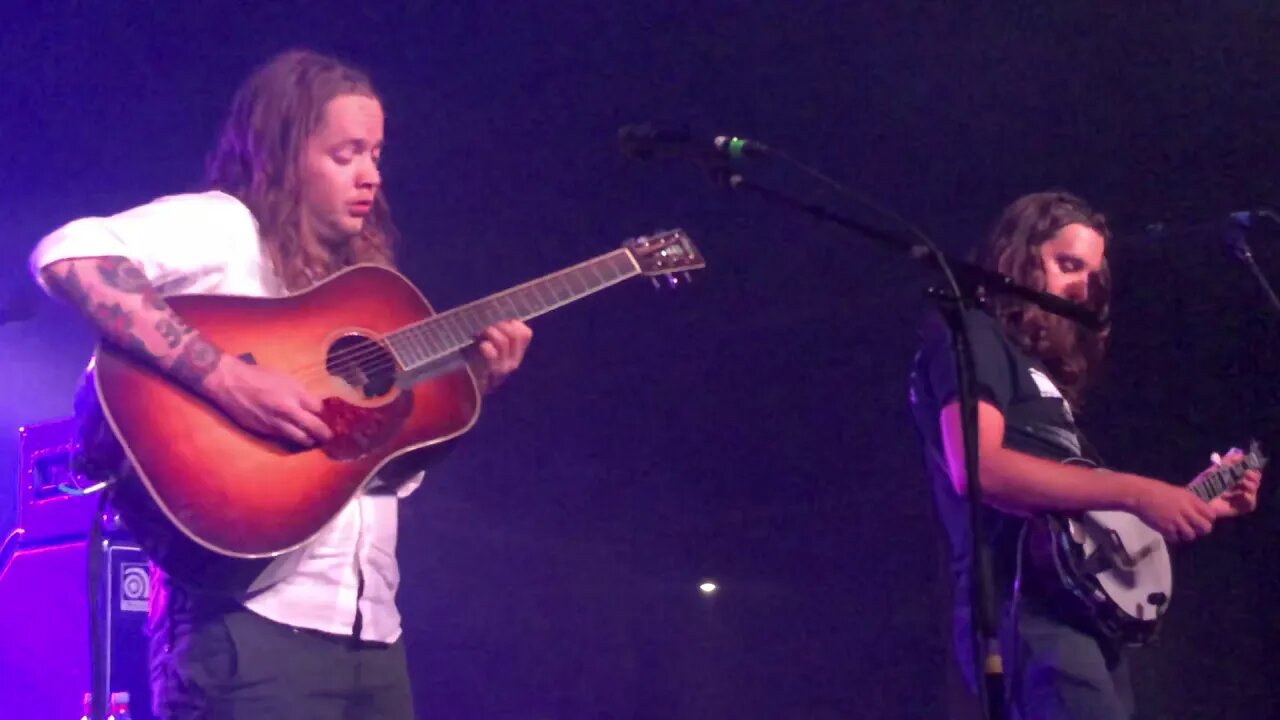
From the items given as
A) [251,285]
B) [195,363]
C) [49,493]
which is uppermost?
[49,493]

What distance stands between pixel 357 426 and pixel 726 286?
3.71m

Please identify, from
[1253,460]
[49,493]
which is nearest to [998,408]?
[1253,460]

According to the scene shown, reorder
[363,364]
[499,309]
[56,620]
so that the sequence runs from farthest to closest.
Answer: [56,620]
[499,309]
[363,364]

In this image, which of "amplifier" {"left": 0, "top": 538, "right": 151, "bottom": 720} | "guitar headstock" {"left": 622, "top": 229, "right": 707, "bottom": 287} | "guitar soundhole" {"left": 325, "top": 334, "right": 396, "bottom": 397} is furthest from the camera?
"amplifier" {"left": 0, "top": 538, "right": 151, "bottom": 720}

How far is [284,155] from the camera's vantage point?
2.29 meters

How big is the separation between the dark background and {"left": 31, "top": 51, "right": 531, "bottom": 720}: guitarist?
7.39 feet

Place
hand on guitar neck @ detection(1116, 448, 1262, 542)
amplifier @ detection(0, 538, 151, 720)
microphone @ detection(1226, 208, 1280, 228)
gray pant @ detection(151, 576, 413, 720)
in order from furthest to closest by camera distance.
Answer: amplifier @ detection(0, 538, 151, 720) < microphone @ detection(1226, 208, 1280, 228) < hand on guitar neck @ detection(1116, 448, 1262, 542) < gray pant @ detection(151, 576, 413, 720)

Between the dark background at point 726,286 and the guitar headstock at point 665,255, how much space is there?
1792 mm

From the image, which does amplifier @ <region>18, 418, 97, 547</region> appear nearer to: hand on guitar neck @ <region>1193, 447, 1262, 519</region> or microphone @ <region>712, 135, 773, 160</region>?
microphone @ <region>712, 135, 773, 160</region>

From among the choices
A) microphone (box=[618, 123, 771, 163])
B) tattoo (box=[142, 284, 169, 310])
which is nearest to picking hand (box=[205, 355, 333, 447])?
tattoo (box=[142, 284, 169, 310])

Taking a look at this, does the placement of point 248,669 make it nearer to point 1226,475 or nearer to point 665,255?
point 665,255

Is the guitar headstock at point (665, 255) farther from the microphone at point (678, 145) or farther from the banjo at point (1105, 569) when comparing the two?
the banjo at point (1105, 569)

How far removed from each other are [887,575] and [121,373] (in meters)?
4.20

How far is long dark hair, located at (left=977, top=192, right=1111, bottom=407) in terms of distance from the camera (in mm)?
2904
